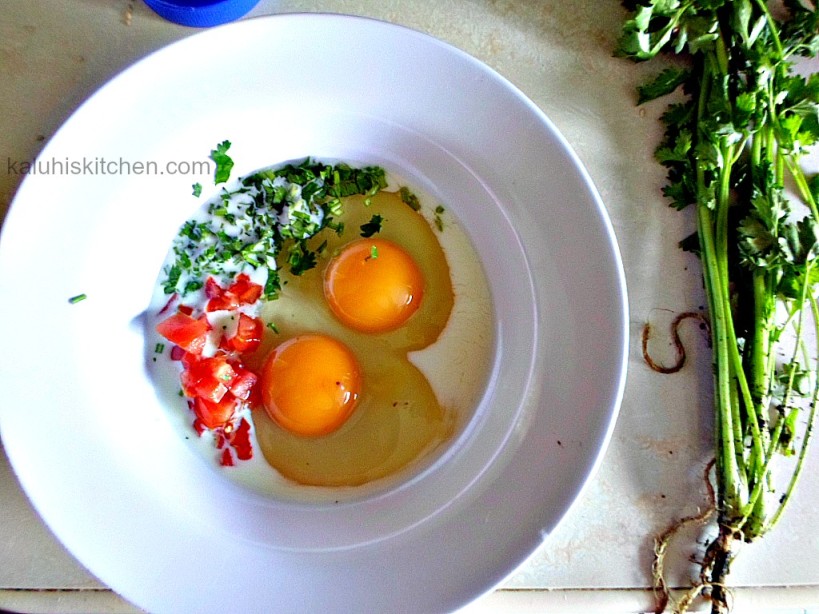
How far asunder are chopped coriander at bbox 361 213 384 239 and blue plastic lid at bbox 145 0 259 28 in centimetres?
58

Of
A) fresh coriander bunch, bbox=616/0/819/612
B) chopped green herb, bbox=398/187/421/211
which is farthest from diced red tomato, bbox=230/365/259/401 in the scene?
fresh coriander bunch, bbox=616/0/819/612

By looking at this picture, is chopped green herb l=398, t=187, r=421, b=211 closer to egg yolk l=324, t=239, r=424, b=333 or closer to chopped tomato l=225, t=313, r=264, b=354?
egg yolk l=324, t=239, r=424, b=333

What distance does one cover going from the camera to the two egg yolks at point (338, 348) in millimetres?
1458

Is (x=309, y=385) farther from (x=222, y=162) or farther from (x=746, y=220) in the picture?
(x=746, y=220)

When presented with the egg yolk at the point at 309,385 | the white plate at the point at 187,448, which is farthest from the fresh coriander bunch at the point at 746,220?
the egg yolk at the point at 309,385

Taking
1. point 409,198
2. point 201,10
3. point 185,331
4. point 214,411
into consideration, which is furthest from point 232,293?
point 201,10

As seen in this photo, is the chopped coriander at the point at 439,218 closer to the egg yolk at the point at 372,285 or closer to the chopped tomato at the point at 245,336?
the egg yolk at the point at 372,285

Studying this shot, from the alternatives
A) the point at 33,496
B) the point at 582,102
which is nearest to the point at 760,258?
the point at 582,102

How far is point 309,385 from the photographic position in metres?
1.45

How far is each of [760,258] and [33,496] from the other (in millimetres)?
1609

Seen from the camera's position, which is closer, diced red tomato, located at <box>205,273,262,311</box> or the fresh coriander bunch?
the fresh coriander bunch

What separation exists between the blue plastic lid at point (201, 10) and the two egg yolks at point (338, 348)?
0.61m

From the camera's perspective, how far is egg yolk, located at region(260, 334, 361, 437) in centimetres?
145

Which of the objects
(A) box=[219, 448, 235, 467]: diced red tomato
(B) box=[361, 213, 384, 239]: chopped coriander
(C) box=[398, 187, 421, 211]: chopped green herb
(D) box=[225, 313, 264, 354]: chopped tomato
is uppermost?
(C) box=[398, 187, 421, 211]: chopped green herb
